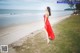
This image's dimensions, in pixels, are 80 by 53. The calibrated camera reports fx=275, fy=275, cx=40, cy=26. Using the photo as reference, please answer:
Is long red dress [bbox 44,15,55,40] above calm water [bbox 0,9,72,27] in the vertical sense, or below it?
below

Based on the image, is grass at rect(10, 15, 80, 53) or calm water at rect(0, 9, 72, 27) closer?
grass at rect(10, 15, 80, 53)

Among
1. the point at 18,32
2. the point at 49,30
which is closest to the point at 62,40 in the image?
the point at 49,30

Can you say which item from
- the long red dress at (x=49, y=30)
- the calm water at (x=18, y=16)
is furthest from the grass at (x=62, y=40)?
the calm water at (x=18, y=16)

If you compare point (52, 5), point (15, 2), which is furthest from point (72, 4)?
point (15, 2)

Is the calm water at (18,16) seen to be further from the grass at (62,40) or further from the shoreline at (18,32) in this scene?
the grass at (62,40)

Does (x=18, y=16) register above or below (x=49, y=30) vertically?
above

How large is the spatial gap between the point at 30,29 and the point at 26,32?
0.16 feet

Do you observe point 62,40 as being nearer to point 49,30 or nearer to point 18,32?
A: point 49,30

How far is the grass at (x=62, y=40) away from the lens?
2555 mm

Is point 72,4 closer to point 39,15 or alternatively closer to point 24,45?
point 39,15

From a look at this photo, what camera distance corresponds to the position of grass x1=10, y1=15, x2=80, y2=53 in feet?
8.38

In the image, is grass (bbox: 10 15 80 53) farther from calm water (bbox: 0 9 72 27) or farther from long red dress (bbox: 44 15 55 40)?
calm water (bbox: 0 9 72 27)

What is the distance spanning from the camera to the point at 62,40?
2.59 metres

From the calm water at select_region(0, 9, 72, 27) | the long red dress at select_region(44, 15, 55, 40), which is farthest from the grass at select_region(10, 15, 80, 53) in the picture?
the calm water at select_region(0, 9, 72, 27)
